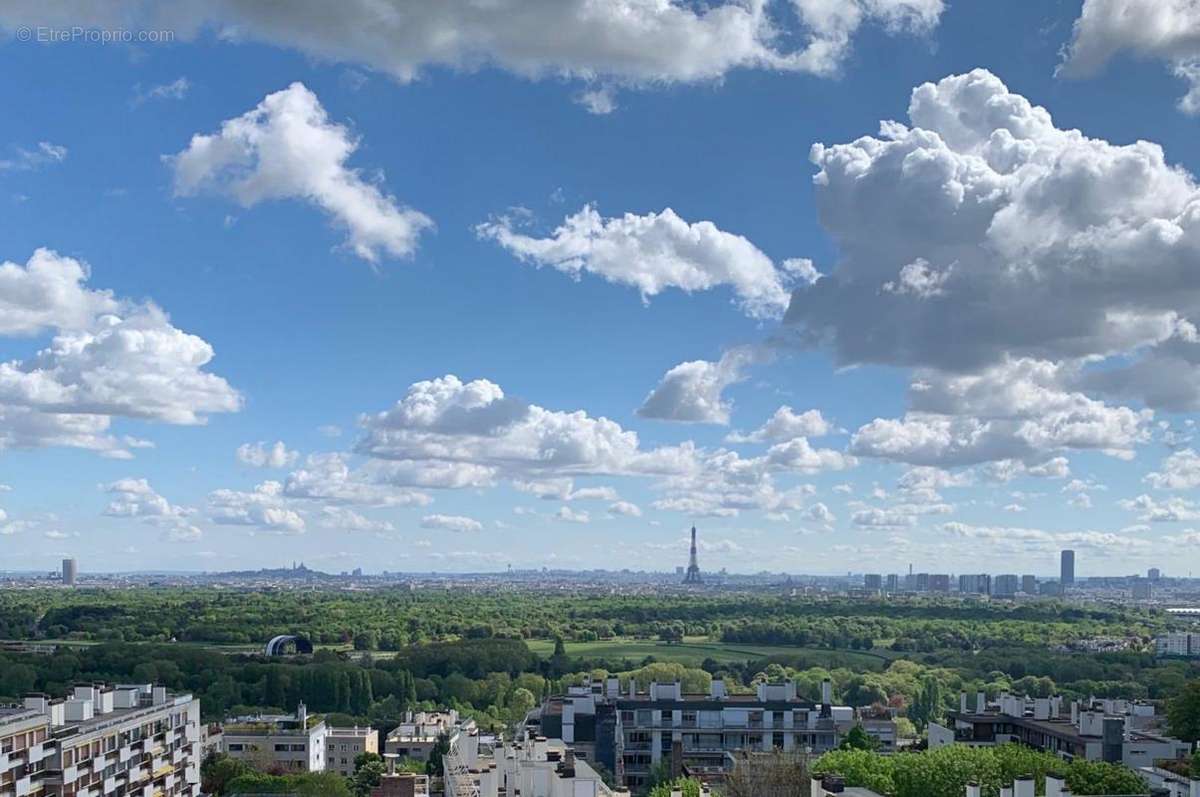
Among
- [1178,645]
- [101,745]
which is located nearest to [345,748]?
[101,745]

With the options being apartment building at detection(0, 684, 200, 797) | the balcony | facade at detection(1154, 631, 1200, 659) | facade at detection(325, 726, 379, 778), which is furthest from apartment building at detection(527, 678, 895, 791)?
facade at detection(1154, 631, 1200, 659)

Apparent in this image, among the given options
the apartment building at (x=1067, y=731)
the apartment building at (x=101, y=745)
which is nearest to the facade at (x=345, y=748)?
the apartment building at (x=101, y=745)

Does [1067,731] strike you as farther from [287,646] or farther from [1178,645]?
[1178,645]

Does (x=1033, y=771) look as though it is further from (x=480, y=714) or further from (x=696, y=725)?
(x=480, y=714)

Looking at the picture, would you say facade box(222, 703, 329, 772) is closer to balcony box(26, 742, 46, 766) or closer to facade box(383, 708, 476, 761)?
facade box(383, 708, 476, 761)

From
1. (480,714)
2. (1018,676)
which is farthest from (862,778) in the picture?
(1018,676)

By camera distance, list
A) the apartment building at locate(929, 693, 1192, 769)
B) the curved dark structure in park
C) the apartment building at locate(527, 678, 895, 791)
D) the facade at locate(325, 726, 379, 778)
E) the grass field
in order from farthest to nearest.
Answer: the grass field < the curved dark structure in park < the facade at locate(325, 726, 379, 778) < the apartment building at locate(527, 678, 895, 791) < the apartment building at locate(929, 693, 1192, 769)
